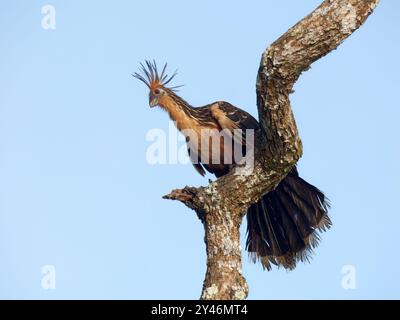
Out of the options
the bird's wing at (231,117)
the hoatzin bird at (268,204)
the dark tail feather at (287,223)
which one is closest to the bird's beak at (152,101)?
the hoatzin bird at (268,204)

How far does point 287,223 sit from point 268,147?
1.49 m

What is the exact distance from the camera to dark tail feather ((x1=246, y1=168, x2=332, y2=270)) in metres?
7.96

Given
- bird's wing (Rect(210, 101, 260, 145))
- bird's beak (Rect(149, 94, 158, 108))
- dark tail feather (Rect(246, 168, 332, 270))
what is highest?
bird's beak (Rect(149, 94, 158, 108))

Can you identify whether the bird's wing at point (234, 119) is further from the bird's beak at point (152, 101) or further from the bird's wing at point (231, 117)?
the bird's beak at point (152, 101)

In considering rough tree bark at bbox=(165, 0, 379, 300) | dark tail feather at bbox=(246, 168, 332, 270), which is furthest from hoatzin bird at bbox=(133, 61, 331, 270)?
rough tree bark at bbox=(165, 0, 379, 300)

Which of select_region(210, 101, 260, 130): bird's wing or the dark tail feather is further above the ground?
select_region(210, 101, 260, 130): bird's wing

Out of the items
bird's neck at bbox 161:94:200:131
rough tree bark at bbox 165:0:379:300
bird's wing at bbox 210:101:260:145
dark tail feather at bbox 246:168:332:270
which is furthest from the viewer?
bird's neck at bbox 161:94:200:131

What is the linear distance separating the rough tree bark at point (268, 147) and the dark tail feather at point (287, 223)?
910 millimetres

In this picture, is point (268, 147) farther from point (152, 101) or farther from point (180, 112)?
point (152, 101)

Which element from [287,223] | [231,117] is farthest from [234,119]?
[287,223]

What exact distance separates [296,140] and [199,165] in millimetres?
2426

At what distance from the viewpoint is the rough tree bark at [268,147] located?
6.23m

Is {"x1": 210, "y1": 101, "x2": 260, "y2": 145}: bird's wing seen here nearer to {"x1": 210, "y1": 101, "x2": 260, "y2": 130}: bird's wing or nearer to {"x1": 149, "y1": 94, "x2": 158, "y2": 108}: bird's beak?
{"x1": 210, "y1": 101, "x2": 260, "y2": 130}: bird's wing
